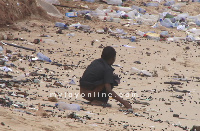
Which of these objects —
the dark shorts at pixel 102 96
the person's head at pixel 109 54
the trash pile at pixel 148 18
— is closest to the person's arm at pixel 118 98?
the dark shorts at pixel 102 96

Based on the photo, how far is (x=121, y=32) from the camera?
507 inches

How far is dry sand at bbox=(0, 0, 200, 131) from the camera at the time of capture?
467cm

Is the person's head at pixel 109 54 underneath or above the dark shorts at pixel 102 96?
above

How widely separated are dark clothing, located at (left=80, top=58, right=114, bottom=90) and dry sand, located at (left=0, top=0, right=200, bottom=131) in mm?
305

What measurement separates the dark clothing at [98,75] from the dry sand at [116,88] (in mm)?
305

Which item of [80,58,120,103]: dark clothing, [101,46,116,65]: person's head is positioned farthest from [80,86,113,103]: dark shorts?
[101,46,116,65]: person's head

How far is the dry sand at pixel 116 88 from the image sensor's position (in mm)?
4672

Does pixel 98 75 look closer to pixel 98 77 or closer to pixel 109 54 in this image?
pixel 98 77

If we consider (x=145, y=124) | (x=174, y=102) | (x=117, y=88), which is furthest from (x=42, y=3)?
(x=145, y=124)

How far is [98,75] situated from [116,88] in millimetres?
1626

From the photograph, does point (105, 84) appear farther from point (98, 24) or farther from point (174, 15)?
point (174, 15)

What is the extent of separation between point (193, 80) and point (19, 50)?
3.61 m

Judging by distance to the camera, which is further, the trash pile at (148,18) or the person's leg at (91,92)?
the trash pile at (148,18)

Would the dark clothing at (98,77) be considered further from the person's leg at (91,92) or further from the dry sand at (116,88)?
the dry sand at (116,88)
